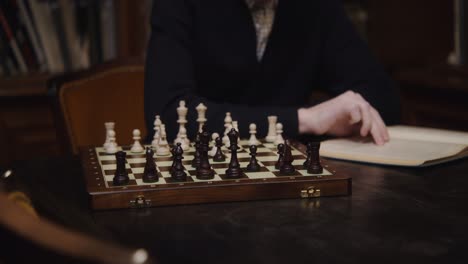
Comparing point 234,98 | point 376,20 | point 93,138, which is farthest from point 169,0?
point 376,20

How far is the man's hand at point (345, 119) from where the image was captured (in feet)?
5.79

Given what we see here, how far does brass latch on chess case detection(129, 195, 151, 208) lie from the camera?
123cm

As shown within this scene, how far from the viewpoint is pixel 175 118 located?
190 cm

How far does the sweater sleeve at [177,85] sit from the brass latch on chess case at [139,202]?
2.01 feet

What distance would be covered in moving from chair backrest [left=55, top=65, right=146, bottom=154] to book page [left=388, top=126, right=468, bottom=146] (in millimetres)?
864

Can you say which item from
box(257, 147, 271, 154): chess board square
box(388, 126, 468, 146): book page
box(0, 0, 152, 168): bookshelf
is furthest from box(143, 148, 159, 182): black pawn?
box(0, 0, 152, 168): bookshelf

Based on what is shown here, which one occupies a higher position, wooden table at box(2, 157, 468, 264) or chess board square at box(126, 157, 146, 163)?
chess board square at box(126, 157, 146, 163)

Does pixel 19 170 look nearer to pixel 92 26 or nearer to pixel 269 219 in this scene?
pixel 269 219

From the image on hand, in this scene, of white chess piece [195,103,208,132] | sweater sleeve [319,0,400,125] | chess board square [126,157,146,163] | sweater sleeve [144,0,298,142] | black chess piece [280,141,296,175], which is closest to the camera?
black chess piece [280,141,296,175]

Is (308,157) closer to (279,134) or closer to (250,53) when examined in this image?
(279,134)

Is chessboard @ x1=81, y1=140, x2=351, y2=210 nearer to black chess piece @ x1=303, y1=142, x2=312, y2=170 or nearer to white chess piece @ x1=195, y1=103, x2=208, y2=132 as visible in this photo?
black chess piece @ x1=303, y1=142, x2=312, y2=170

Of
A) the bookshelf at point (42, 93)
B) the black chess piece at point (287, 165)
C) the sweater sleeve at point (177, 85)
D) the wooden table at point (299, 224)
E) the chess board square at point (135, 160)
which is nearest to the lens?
the wooden table at point (299, 224)

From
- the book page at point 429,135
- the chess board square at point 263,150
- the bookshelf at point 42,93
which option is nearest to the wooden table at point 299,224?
the chess board square at point 263,150

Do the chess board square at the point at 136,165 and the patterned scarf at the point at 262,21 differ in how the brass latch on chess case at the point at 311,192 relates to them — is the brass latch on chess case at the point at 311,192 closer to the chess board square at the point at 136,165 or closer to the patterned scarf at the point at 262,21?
the chess board square at the point at 136,165
